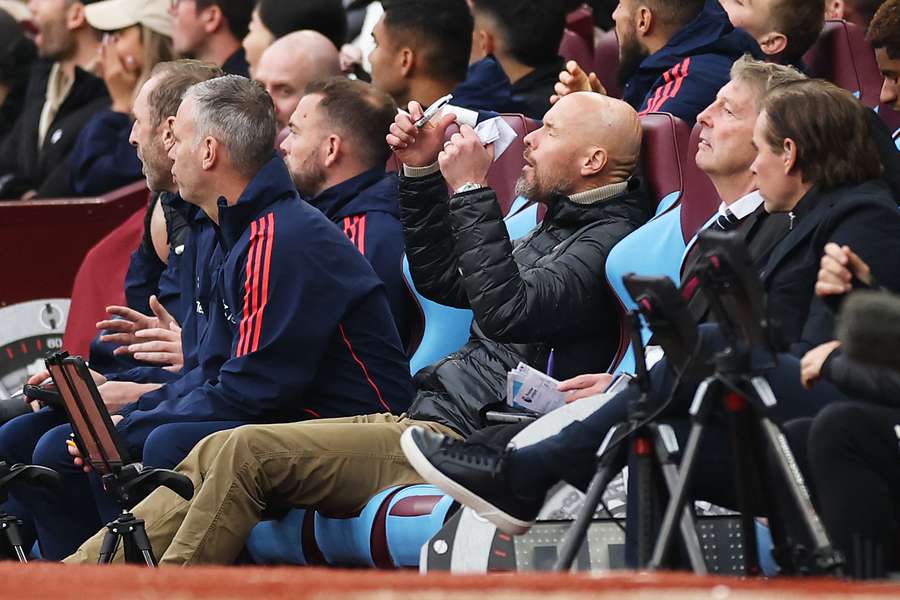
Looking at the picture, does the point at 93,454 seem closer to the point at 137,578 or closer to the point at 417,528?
the point at 417,528

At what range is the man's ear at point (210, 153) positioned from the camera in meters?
5.48

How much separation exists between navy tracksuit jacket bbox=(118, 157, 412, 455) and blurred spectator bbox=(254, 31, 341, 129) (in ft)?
7.04

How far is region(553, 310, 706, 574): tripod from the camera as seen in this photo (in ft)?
12.3


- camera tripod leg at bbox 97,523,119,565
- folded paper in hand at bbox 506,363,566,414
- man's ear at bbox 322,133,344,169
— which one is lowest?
camera tripod leg at bbox 97,523,119,565

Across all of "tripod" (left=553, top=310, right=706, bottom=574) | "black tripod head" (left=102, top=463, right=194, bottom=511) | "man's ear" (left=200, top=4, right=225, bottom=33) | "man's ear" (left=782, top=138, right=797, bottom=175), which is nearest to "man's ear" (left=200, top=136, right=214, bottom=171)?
"black tripod head" (left=102, top=463, right=194, bottom=511)

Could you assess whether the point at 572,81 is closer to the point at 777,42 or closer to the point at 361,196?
the point at 777,42

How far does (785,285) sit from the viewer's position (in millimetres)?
4406

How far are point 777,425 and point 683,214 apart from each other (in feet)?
5.37

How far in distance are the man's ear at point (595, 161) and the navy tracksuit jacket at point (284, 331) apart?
72 centimetres

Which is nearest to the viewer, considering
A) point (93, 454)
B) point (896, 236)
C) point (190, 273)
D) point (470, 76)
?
point (896, 236)

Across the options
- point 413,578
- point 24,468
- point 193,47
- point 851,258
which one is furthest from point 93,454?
point 193,47

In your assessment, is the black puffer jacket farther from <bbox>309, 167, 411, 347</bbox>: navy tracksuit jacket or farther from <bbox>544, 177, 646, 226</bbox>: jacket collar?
<bbox>309, 167, 411, 347</bbox>: navy tracksuit jacket

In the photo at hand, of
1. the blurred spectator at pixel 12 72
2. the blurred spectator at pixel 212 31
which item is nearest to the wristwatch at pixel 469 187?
the blurred spectator at pixel 212 31

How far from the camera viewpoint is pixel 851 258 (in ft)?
13.0
